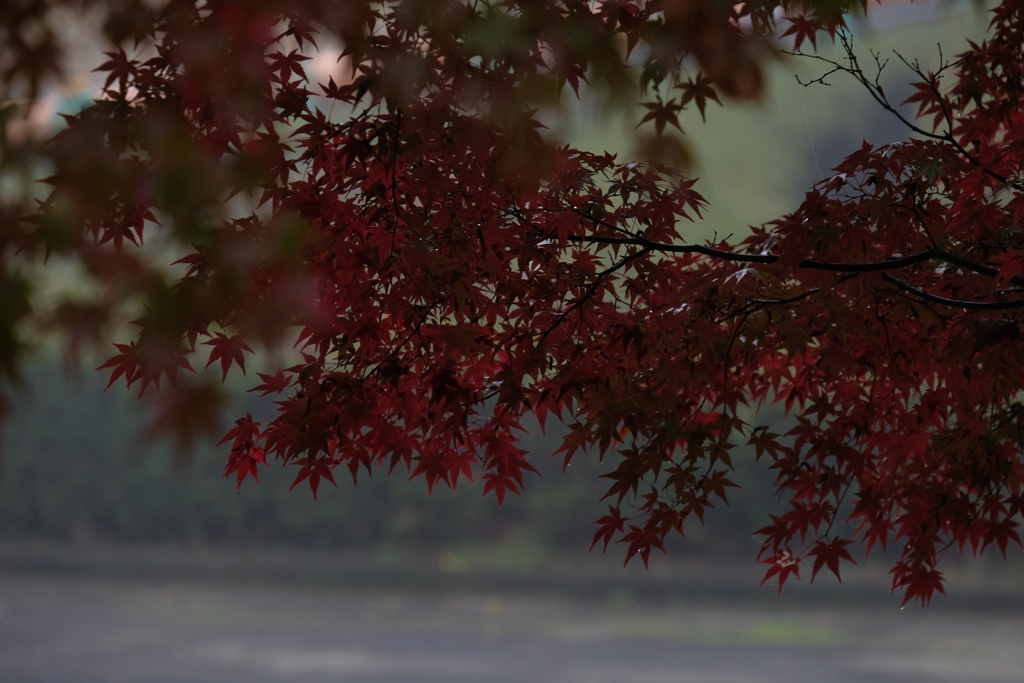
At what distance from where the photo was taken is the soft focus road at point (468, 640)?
4730 millimetres

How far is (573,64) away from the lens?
1768 millimetres

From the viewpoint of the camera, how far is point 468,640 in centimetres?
527

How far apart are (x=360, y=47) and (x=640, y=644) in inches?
175

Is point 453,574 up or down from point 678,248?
down

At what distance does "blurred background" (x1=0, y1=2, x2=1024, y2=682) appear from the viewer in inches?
194

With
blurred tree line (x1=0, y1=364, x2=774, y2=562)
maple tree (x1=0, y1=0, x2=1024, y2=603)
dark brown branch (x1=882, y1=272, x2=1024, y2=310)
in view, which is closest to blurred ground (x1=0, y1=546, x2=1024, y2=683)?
blurred tree line (x1=0, y1=364, x2=774, y2=562)

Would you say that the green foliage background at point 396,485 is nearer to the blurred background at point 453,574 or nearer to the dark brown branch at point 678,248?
the blurred background at point 453,574

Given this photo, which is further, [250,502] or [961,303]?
[250,502]

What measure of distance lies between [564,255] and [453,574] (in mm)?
5047

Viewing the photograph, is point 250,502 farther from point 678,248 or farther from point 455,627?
point 678,248

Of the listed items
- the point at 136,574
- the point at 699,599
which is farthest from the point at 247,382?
the point at 699,599

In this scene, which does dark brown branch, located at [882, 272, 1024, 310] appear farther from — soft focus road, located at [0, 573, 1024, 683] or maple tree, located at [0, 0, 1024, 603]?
soft focus road, located at [0, 573, 1024, 683]

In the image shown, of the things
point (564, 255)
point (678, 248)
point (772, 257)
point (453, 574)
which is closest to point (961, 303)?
point (772, 257)

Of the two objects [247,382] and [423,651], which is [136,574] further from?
[423,651]
